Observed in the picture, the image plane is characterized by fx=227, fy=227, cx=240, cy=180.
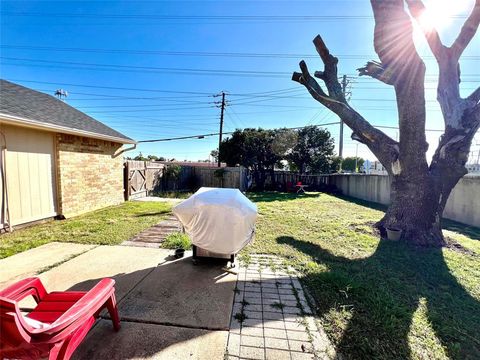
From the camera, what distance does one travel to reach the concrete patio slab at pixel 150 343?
6.02 feet

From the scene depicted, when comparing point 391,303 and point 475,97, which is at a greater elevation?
point 475,97

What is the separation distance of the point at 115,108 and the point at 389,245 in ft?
77.1

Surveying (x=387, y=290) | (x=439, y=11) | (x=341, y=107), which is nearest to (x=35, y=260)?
(x=387, y=290)

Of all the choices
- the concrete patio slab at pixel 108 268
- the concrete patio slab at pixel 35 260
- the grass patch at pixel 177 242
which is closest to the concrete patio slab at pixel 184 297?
the concrete patio slab at pixel 108 268

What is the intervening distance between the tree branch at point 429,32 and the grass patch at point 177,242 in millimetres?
7403

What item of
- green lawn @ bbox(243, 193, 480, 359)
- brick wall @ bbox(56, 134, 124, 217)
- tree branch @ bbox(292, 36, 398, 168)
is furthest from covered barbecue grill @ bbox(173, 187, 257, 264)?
brick wall @ bbox(56, 134, 124, 217)

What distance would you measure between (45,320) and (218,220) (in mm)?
1901

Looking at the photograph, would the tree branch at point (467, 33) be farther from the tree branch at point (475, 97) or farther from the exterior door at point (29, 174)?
the exterior door at point (29, 174)

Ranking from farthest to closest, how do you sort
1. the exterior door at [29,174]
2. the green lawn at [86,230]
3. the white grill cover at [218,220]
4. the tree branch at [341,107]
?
the tree branch at [341,107], the exterior door at [29,174], the green lawn at [86,230], the white grill cover at [218,220]

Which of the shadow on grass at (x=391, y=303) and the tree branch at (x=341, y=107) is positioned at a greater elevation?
the tree branch at (x=341, y=107)

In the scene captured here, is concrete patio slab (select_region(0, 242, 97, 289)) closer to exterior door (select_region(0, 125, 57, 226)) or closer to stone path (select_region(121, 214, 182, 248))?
stone path (select_region(121, 214, 182, 248))

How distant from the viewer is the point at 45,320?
1.76 metres

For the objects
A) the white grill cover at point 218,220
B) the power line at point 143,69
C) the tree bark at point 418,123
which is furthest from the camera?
the power line at point 143,69

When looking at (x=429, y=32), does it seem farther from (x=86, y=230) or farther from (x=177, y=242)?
(x=86, y=230)
